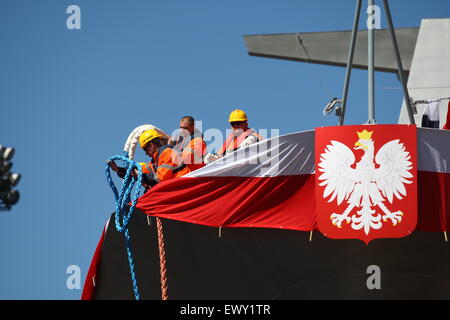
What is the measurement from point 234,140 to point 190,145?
75 cm

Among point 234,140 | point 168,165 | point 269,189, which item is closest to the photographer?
point 269,189

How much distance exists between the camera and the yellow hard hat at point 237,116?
45.1 feet

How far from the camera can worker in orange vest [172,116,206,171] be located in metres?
13.2

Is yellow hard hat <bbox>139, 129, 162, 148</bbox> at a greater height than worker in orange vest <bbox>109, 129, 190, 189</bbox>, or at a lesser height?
greater

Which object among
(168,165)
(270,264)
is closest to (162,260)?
(168,165)

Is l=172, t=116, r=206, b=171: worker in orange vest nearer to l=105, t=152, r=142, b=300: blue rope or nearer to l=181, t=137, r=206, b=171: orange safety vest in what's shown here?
l=181, t=137, r=206, b=171: orange safety vest

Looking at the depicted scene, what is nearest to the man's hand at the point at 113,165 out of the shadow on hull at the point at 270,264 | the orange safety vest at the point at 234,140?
the shadow on hull at the point at 270,264

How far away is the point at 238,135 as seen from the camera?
1370 centimetres

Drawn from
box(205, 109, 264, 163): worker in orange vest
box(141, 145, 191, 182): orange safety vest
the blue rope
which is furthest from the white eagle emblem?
the blue rope

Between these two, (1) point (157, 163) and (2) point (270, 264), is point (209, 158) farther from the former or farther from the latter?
(2) point (270, 264)

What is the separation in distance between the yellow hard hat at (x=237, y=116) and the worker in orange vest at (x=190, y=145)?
0.61 metres

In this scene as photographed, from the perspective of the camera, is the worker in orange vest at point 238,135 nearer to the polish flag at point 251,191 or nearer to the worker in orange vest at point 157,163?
the worker in orange vest at point 157,163

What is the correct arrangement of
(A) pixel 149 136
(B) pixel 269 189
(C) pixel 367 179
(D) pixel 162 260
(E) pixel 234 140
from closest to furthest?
(C) pixel 367 179 < (B) pixel 269 189 < (D) pixel 162 260 < (A) pixel 149 136 < (E) pixel 234 140
